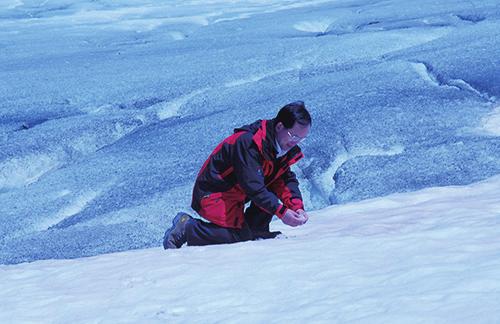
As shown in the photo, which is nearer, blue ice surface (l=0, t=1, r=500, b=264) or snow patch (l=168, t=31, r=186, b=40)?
blue ice surface (l=0, t=1, r=500, b=264)

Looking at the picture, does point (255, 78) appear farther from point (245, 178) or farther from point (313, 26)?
point (245, 178)

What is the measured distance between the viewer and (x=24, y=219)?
13.0ft

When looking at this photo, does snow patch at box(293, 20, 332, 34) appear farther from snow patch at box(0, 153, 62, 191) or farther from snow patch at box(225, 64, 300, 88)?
snow patch at box(0, 153, 62, 191)

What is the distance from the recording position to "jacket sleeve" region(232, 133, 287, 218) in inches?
103

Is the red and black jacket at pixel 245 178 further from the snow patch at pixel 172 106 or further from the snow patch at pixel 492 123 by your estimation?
the snow patch at pixel 172 106

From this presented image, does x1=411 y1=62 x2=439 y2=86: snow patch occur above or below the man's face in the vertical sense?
below

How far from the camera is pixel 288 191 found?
9.31 ft

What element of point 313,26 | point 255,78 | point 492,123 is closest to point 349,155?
point 492,123

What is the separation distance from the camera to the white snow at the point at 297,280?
1.75 m

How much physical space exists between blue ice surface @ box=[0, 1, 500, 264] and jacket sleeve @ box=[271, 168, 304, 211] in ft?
3.23

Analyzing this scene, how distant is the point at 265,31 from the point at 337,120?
3.84 meters

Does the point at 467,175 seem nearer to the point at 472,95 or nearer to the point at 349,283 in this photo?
the point at 472,95

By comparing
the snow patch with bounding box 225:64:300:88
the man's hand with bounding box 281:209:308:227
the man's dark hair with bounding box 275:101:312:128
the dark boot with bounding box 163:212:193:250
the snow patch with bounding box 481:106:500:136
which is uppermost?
the man's dark hair with bounding box 275:101:312:128

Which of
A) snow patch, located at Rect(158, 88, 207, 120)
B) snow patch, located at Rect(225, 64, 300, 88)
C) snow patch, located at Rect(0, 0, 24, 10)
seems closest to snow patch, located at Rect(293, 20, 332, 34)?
snow patch, located at Rect(225, 64, 300, 88)
